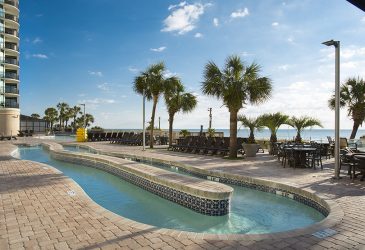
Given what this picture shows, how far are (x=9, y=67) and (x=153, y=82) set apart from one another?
39.2 metres

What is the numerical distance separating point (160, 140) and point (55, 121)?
60686mm

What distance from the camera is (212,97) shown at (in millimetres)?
14852

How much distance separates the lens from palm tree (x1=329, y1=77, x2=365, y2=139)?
17891 millimetres

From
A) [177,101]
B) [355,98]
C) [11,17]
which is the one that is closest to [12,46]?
[11,17]

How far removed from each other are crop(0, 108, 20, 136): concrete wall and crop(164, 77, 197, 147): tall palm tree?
33.5 m

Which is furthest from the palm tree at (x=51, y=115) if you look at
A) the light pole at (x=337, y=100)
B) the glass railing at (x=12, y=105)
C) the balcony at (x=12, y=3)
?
→ the light pole at (x=337, y=100)

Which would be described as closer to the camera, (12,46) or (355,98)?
(355,98)

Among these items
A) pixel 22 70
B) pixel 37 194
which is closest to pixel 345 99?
pixel 37 194

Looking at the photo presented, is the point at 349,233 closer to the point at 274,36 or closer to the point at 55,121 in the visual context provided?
the point at 274,36

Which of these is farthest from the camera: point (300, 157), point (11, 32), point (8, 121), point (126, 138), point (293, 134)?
point (293, 134)

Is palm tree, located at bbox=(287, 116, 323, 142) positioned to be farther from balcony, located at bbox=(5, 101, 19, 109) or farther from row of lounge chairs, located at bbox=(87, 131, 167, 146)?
balcony, located at bbox=(5, 101, 19, 109)

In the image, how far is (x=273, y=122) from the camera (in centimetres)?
1666

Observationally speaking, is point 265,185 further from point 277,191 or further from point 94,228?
point 94,228

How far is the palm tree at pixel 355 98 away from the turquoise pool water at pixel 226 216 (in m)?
13.7
